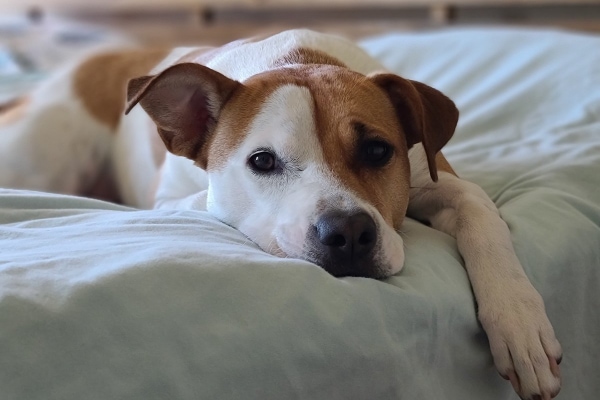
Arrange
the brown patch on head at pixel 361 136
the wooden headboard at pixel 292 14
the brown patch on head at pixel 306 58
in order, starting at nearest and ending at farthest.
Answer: the brown patch on head at pixel 361 136 < the brown patch on head at pixel 306 58 < the wooden headboard at pixel 292 14

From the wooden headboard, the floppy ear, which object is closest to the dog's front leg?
the floppy ear

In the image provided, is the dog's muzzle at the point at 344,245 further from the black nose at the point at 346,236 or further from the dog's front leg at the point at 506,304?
the dog's front leg at the point at 506,304

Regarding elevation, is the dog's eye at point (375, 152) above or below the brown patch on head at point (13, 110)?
above

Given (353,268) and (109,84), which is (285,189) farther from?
(109,84)

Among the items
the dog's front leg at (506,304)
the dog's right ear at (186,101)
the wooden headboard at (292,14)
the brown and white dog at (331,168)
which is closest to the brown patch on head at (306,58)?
the brown and white dog at (331,168)

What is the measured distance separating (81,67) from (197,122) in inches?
48.7

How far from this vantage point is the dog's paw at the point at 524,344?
4.02 feet

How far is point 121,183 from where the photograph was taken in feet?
8.79

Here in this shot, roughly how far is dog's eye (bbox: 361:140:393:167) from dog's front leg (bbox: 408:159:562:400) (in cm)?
21

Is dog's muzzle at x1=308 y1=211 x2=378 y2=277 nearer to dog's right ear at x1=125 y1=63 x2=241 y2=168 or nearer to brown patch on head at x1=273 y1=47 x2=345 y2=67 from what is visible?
dog's right ear at x1=125 y1=63 x2=241 y2=168

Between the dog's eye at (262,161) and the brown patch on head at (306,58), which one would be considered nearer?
the dog's eye at (262,161)

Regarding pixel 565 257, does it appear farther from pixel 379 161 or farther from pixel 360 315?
pixel 360 315

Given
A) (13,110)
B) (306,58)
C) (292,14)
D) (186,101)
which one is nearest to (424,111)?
(306,58)

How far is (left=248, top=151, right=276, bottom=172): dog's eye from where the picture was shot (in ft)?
4.95
